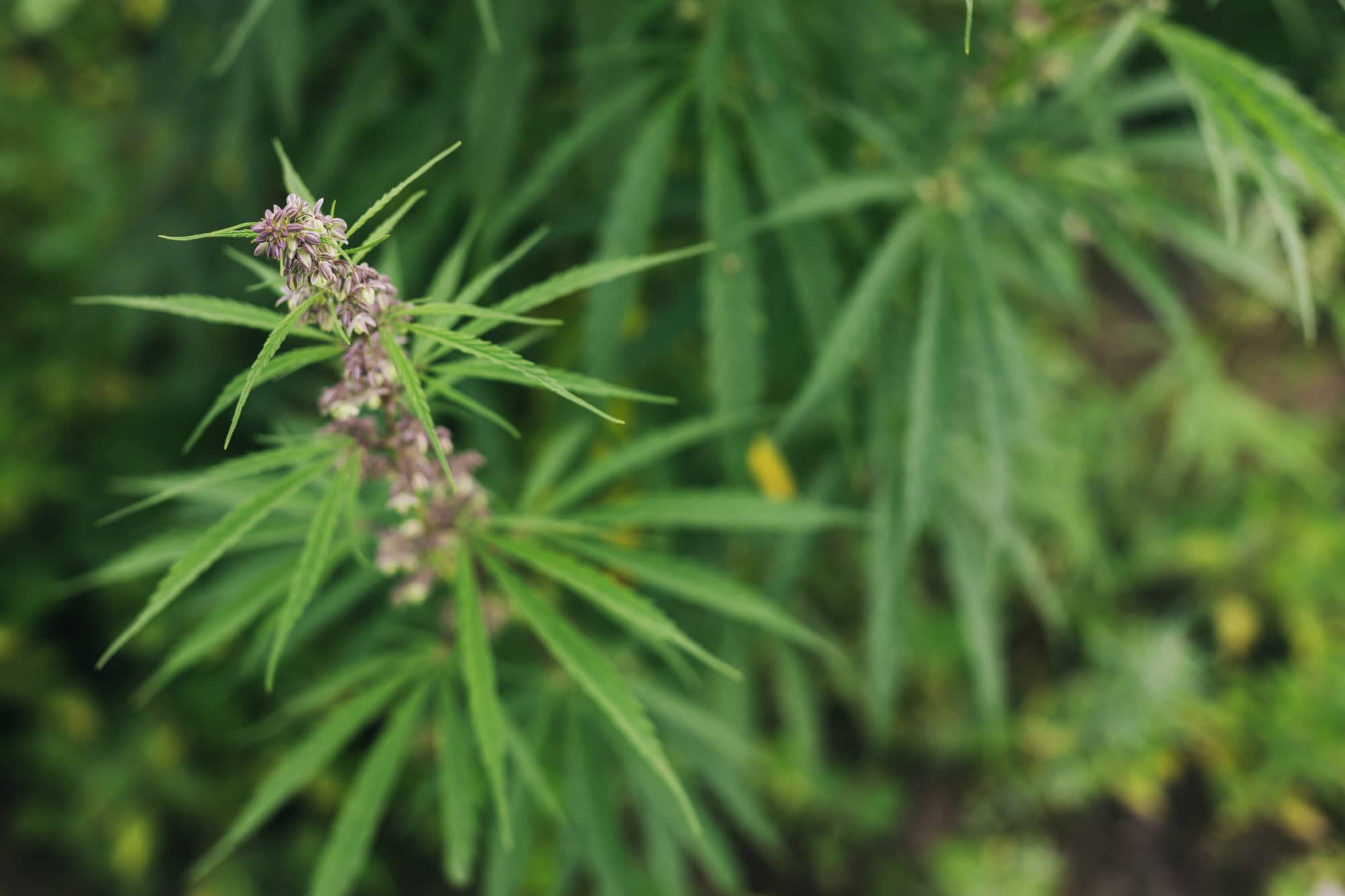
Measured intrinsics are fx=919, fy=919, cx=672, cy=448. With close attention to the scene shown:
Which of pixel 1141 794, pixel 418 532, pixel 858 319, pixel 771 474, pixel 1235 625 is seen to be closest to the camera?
pixel 418 532

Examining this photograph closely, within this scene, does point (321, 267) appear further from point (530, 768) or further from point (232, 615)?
point (530, 768)

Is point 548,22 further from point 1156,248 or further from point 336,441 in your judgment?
point 1156,248

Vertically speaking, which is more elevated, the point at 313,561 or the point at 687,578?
the point at 313,561

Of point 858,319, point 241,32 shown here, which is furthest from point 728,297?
point 241,32

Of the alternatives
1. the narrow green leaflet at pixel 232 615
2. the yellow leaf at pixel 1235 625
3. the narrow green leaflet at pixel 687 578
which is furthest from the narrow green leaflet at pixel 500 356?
the yellow leaf at pixel 1235 625

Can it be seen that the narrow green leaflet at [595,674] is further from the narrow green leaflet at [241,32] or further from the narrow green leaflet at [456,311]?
the narrow green leaflet at [241,32]

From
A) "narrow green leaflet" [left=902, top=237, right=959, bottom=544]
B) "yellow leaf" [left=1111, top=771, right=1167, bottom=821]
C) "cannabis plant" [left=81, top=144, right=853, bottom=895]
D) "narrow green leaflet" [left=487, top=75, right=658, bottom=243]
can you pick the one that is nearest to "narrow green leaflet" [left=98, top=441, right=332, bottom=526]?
"cannabis plant" [left=81, top=144, right=853, bottom=895]

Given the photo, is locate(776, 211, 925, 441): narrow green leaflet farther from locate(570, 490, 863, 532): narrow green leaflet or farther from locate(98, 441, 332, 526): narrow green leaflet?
locate(98, 441, 332, 526): narrow green leaflet
